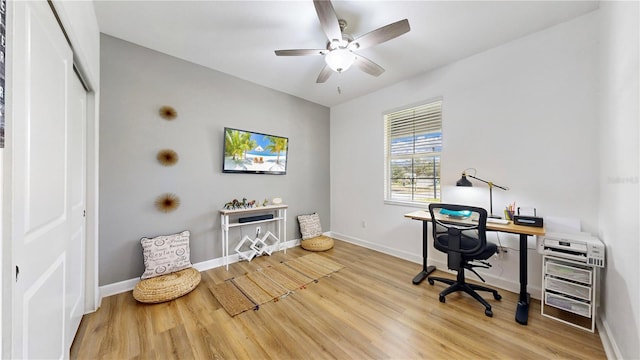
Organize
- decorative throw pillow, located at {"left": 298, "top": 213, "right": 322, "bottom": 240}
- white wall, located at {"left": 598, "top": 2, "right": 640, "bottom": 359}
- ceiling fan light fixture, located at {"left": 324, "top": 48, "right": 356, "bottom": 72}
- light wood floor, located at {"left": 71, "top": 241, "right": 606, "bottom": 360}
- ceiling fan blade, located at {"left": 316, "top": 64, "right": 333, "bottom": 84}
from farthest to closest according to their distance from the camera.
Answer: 1. decorative throw pillow, located at {"left": 298, "top": 213, "right": 322, "bottom": 240}
2. ceiling fan blade, located at {"left": 316, "top": 64, "right": 333, "bottom": 84}
3. ceiling fan light fixture, located at {"left": 324, "top": 48, "right": 356, "bottom": 72}
4. light wood floor, located at {"left": 71, "top": 241, "right": 606, "bottom": 360}
5. white wall, located at {"left": 598, "top": 2, "right": 640, "bottom": 359}

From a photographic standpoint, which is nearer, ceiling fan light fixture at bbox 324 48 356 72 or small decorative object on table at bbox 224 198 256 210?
ceiling fan light fixture at bbox 324 48 356 72

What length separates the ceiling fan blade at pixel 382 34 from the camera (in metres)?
1.64

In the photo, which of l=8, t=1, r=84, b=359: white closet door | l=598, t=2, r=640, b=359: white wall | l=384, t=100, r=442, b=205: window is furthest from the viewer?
l=384, t=100, r=442, b=205: window

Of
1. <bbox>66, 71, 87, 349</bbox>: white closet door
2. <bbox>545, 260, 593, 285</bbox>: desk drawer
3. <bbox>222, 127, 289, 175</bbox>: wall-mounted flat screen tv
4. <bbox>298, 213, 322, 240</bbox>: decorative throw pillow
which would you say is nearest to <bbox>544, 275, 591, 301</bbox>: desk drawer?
<bbox>545, 260, 593, 285</bbox>: desk drawer

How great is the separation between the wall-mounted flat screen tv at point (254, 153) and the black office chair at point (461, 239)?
2335mm

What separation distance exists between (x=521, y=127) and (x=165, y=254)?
406 centimetres

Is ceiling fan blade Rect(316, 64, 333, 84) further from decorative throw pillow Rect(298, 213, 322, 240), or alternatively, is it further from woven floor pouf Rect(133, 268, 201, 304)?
woven floor pouf Rect(133, 268, 201, 304)

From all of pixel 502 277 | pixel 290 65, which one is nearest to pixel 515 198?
pixel 502 277

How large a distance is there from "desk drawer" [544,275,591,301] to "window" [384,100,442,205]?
1294mm

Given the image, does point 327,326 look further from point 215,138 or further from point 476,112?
point 476,112

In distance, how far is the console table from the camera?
9.46 feet

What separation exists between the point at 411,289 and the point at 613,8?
2.78m

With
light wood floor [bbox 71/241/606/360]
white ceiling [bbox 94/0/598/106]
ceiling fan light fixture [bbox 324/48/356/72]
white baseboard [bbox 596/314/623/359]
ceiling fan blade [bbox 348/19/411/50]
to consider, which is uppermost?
white ceiling [bbox 94/0/598/106]

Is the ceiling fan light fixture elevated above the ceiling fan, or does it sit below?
below
